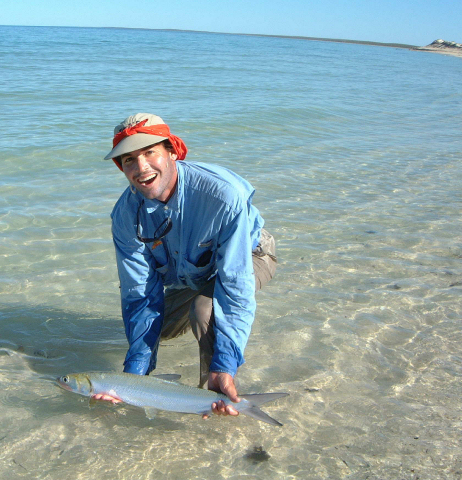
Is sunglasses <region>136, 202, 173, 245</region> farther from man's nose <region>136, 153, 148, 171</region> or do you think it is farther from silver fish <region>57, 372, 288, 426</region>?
silver fish <region>57, 372, 288, 426</region>

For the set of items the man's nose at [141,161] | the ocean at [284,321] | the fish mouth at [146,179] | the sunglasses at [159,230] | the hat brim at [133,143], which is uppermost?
the hat brim at [133,143]

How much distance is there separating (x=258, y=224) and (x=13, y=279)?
3132 mm

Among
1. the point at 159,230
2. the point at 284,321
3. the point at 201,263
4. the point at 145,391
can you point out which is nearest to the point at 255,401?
the point at 145,391

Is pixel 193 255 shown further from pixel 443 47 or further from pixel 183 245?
pixel 443 47

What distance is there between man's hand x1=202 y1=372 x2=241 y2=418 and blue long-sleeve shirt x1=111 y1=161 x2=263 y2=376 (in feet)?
0.14

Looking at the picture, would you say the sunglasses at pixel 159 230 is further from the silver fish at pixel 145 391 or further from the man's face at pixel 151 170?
the silver fish at pixel 145 391

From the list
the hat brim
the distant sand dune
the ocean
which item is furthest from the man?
the distant sand dune

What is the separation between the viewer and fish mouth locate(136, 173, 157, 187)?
10.3ft

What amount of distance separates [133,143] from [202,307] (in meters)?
1.08

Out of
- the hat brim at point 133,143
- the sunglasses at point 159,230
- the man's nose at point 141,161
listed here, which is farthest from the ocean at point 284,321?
the hat brim at point 133,143

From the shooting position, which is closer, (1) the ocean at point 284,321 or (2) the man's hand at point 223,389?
(2) the man's hand at point 223,389

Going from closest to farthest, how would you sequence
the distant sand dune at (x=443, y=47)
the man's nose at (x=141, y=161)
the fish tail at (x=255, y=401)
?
the fish tail at (x=255, y=401)
the man's nose at (x=141, y=161)
the distant sand dune at (x=443, y=47)

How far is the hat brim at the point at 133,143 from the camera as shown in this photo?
2992mm

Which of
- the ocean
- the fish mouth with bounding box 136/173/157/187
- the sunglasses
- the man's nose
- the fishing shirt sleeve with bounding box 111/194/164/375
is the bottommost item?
the ocean
